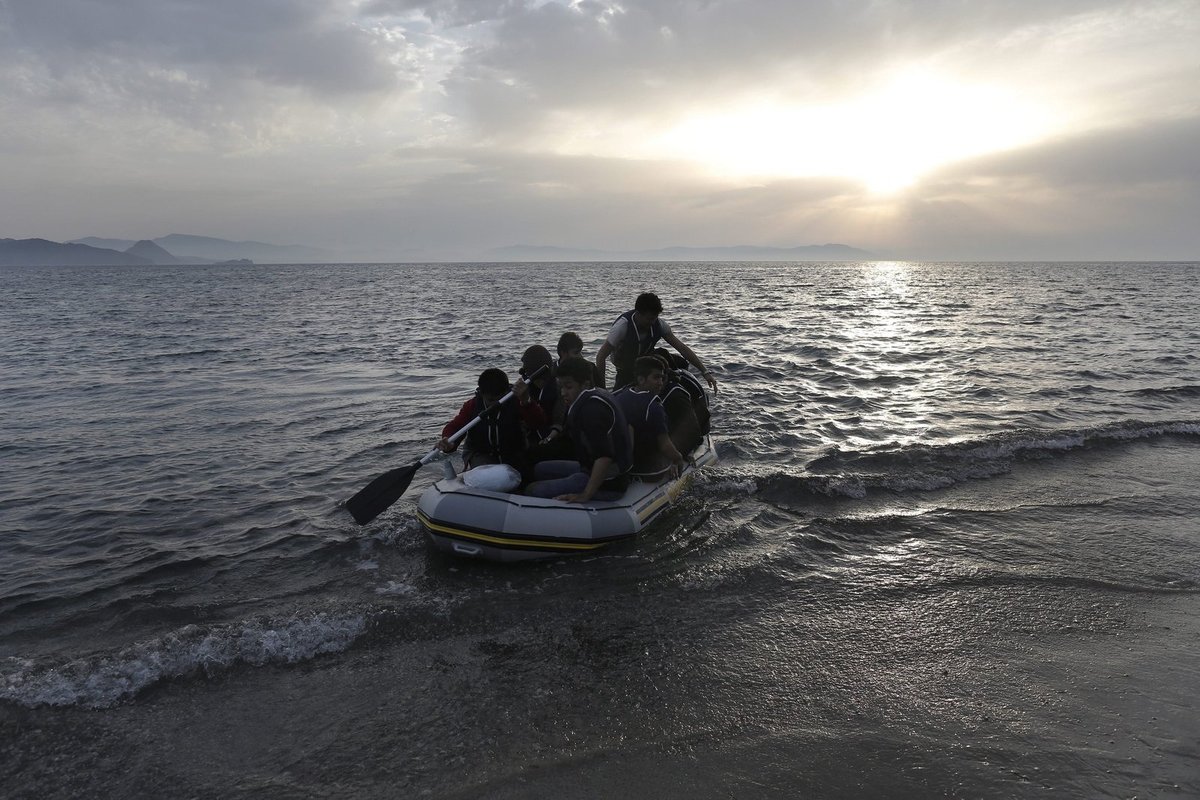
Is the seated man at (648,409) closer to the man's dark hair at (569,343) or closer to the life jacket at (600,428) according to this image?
the life jacket at (600,428)

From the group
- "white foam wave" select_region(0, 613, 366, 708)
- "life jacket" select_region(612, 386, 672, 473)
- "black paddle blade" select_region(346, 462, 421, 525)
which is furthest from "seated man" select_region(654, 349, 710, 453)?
"white foam wave" select_region(0, 613, 366, 708)

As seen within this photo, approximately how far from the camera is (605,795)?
141 inches

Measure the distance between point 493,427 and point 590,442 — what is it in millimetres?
1226

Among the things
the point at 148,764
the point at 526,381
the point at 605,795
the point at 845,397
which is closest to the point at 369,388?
the point at 526,381

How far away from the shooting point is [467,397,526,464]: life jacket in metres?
7.05

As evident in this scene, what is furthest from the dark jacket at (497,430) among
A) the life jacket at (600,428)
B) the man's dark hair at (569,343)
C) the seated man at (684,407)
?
the seated man at (684,407)

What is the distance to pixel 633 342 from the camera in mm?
9047

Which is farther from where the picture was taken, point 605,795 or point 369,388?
point 369,388

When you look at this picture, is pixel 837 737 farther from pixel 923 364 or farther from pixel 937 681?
pixel 923 364

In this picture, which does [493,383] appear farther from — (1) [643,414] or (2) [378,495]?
(2) [378,495]

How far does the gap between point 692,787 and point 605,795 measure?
1.55 ft

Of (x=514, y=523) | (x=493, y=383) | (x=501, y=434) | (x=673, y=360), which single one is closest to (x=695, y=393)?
(x=673, y=360)

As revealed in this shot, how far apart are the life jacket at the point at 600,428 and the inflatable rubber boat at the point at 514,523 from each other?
537 millimetres

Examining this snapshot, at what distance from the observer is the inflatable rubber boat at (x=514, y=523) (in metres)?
6.25
